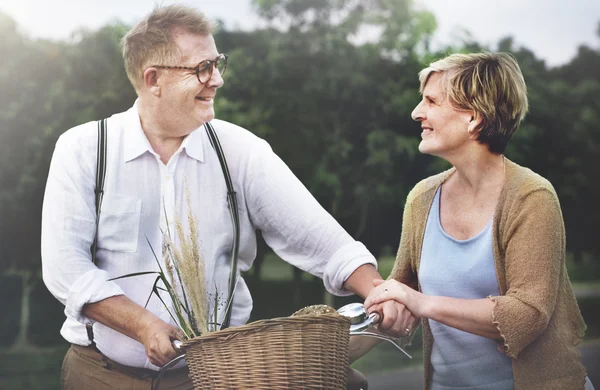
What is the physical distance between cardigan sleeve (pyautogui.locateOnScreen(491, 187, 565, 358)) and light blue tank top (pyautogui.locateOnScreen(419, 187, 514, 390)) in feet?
0.33

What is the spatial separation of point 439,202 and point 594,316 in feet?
91.6

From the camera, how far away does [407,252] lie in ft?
10.0

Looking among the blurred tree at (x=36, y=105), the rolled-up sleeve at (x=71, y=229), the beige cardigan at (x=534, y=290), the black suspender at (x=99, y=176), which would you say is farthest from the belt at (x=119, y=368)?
the blurred tree at (x=36, y=105)

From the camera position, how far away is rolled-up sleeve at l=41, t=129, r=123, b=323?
3.06 meters

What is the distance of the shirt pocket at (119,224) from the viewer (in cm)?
328

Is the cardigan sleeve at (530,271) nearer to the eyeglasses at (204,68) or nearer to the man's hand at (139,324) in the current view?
the man's hand at (139,324)

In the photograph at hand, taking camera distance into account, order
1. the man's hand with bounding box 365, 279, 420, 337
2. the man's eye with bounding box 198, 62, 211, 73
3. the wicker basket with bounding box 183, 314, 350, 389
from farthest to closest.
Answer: the man's eye with bounding box 198, 62, 211, 73 → the man's hand with bounding box 365, 279, 420, 337 → the wicker basket with bounding box 183, 314, 350, 389

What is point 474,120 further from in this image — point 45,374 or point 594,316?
point 594,316

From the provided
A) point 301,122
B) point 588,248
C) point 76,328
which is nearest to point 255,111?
point 301,122

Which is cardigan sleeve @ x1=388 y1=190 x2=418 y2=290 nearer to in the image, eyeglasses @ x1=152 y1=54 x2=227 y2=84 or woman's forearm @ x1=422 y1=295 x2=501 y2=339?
woman's forearm @ x1=422 y1=295 x2=501 y2=339

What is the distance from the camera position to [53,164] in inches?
130

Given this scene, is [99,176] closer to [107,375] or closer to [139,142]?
[139,142]

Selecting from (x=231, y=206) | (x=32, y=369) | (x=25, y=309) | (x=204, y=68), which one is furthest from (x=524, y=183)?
(x=25, y=309)

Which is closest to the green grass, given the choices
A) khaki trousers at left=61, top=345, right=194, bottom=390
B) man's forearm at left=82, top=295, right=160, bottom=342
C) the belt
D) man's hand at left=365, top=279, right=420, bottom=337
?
khaki trousers at left=61, top=345, right=194, bottom=390
